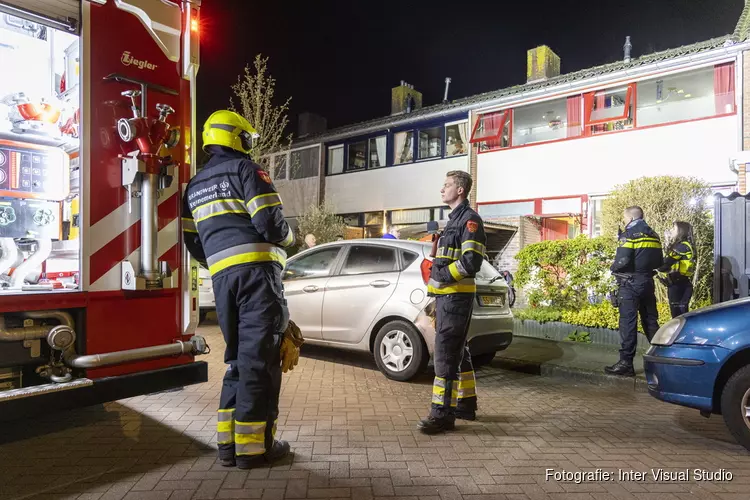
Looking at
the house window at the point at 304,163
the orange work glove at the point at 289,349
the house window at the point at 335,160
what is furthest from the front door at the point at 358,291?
the house window at the point at 304,163

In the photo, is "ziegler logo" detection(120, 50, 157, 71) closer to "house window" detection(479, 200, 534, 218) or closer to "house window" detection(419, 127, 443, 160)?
"house window" detection(479, 200, 534, 218)

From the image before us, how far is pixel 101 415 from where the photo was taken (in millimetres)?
4289

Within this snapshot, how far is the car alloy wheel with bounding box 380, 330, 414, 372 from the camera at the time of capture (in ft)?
18.4

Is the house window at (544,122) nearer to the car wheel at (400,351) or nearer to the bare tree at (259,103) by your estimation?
the bare tree at (259,103)

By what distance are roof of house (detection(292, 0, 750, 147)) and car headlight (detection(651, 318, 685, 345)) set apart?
11476mm

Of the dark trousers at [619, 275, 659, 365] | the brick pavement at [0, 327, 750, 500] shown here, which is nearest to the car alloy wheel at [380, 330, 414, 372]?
the brick pavement at [0, 327, 750, 500]

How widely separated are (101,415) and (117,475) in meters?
1.40

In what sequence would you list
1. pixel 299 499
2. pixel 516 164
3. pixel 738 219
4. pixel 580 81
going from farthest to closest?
pixel 516 164
pixel 580 81
pixel 738 219
pixel 299 499

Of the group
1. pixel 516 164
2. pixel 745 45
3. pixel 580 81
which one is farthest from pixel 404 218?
pixel 745 45

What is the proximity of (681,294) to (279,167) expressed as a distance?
744 inches

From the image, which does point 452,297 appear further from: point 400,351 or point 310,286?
point 310,286

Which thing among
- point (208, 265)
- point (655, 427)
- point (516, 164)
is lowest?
point (655, 427)

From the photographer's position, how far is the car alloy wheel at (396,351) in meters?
5.62

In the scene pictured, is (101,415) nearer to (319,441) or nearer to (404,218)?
(319,441)
